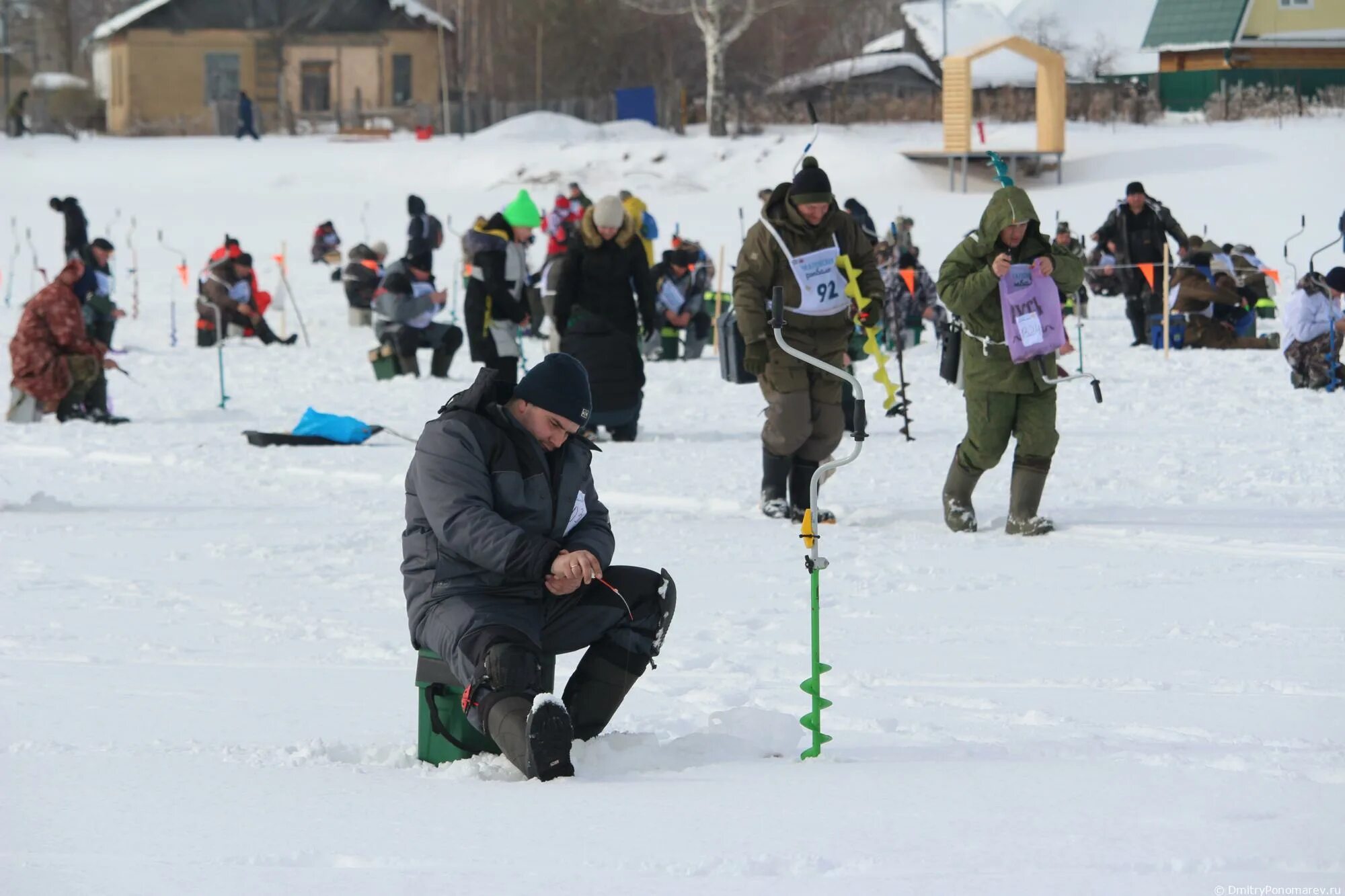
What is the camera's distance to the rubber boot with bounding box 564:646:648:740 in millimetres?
4645

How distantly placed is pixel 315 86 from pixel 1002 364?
46.5 metres

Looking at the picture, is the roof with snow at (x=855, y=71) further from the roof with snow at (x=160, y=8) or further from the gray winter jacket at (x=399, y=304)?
the gray winter jacket at (x=399, y=304)

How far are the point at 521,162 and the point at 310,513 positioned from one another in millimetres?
28007

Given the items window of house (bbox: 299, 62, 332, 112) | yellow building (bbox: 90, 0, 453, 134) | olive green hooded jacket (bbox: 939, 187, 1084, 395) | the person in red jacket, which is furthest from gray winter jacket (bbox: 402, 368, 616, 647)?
window of house (bbox: 299, 62, 332, 112)

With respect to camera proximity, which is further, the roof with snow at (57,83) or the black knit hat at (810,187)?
the roof with snow at (57,83)

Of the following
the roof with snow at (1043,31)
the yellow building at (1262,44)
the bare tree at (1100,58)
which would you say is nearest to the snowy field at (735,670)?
the yellow building at (1262,44)

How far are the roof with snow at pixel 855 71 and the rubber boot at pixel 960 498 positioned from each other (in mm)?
39406

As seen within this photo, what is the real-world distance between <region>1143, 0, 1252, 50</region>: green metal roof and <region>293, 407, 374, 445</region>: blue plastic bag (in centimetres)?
3493

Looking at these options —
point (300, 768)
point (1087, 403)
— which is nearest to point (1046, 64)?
point (1087, 403)

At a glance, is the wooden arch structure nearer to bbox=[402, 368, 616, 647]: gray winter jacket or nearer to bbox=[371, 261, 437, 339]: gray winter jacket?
bbox=[371, 261, 437, 339]: gray winter jacket

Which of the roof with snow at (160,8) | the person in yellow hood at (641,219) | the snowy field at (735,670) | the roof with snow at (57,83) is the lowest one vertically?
the snowy field at (735,670)

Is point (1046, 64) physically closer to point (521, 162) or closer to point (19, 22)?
point (521, 162)

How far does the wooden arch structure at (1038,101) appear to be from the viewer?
32.4 m

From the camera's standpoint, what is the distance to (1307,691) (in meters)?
5.25
